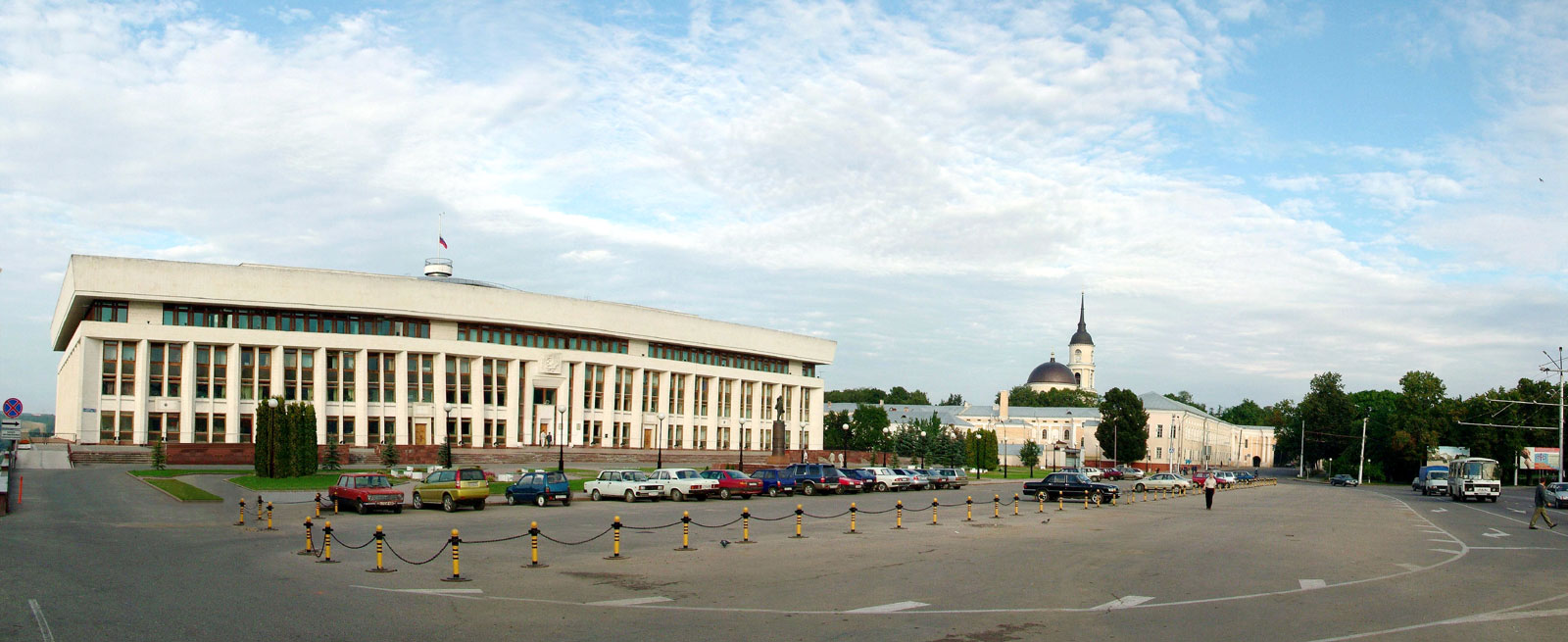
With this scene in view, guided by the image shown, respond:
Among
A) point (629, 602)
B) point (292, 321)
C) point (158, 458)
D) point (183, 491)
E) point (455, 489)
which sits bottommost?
point (158, 458)

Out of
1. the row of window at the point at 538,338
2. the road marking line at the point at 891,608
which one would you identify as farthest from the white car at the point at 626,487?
the row of window at the point at 538,338

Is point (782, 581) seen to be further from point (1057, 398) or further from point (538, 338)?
point (1057, 398)

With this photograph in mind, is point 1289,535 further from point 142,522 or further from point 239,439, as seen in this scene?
point 239,439

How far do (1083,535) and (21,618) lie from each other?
74.4 feet

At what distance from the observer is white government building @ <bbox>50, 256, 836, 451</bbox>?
6794cm

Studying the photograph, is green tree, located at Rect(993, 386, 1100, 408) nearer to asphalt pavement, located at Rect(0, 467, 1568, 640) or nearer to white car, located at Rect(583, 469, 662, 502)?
white car, located at Rect(583, 469, 662, 502)

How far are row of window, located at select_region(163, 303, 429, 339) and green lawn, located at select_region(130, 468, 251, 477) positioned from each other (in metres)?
17.4

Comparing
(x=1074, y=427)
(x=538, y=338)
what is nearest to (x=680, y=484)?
(x=538, y=338)

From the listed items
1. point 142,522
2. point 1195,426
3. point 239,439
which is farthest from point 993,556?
point 1195,426

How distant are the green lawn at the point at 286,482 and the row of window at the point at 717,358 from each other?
45330 mm

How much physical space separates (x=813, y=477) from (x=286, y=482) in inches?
931

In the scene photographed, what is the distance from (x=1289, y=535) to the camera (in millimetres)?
28500

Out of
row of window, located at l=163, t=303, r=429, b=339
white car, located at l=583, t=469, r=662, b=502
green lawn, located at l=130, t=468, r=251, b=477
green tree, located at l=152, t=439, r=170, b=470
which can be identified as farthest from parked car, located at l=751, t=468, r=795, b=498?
row of window, located at l=163, t=303, r=429, b=339

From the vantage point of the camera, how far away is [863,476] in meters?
53.2
